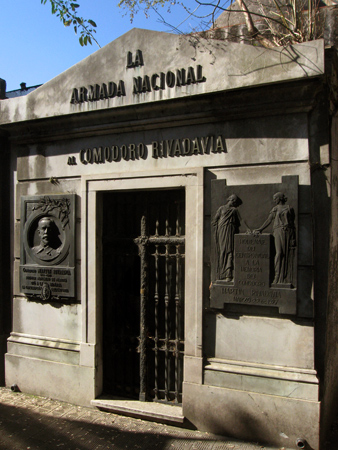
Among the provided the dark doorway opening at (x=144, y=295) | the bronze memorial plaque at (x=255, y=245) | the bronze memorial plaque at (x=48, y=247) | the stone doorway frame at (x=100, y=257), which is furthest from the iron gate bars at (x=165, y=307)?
the bronze memorial plaque at (x=48, y=247)

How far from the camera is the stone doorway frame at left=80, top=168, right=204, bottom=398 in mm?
4734

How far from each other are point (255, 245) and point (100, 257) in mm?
2307

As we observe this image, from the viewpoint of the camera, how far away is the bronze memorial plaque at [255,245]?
4.22 m

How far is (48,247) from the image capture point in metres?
5.77

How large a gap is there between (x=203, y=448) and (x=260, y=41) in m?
5.28

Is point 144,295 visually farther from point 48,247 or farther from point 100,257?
point 48,247

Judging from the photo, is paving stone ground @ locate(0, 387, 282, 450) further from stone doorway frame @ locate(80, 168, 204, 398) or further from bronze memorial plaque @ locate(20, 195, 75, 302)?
bronze memorial plaque @ locate(20, 195, 75, 302)

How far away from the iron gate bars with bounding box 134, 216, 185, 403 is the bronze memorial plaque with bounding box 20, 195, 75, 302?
1100 mm

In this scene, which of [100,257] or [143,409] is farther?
[100,257]

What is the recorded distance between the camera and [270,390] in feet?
14.1

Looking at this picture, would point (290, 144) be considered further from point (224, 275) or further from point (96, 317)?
point (96, 317)

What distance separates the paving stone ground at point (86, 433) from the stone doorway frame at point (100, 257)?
0.52 metres

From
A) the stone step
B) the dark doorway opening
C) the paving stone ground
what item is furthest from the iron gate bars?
the paving stone ground

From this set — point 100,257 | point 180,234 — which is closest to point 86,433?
point 100,257
